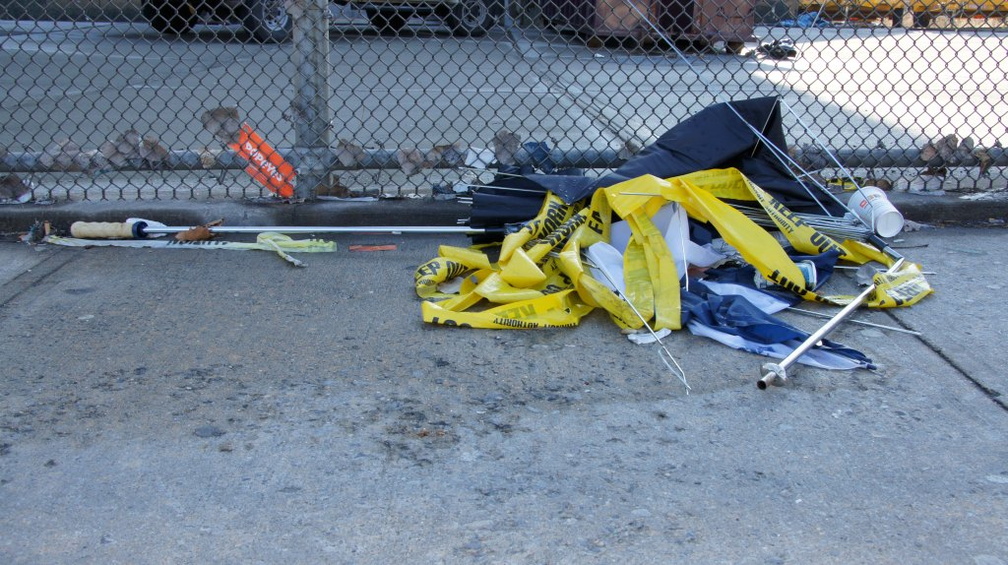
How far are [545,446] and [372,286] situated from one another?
57.0 inches

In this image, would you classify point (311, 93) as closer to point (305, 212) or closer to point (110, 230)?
point (305, 212)

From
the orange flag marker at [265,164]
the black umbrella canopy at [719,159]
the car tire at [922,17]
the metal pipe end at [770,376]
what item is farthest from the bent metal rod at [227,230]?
the car tire at [922,17]

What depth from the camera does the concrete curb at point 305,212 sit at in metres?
4.43

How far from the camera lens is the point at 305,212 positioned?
14.8ft

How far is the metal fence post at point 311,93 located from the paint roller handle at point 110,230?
75 centimetres

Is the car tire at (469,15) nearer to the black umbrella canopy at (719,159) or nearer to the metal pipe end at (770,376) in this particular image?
the black umbrella canopy at (719,159)

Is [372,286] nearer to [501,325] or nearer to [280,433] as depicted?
[501,325]

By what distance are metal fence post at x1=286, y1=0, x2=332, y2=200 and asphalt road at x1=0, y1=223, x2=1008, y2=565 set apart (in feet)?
3.47

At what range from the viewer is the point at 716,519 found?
7.28ft

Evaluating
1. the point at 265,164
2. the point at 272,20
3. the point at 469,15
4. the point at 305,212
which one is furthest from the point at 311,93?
the point at 272,20

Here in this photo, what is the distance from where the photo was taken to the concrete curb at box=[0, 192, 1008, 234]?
14.5 feet

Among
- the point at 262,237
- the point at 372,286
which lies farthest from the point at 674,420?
the point at 262,237

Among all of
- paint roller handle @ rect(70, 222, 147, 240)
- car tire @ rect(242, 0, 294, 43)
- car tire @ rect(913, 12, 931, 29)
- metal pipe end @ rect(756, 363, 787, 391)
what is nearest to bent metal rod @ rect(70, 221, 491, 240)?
paint roller handle @ rect(70, 222, 147, 240)

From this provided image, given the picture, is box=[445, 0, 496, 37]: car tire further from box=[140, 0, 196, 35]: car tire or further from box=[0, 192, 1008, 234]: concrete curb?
box=[0, 192, 1008, 234]: concrete curb
